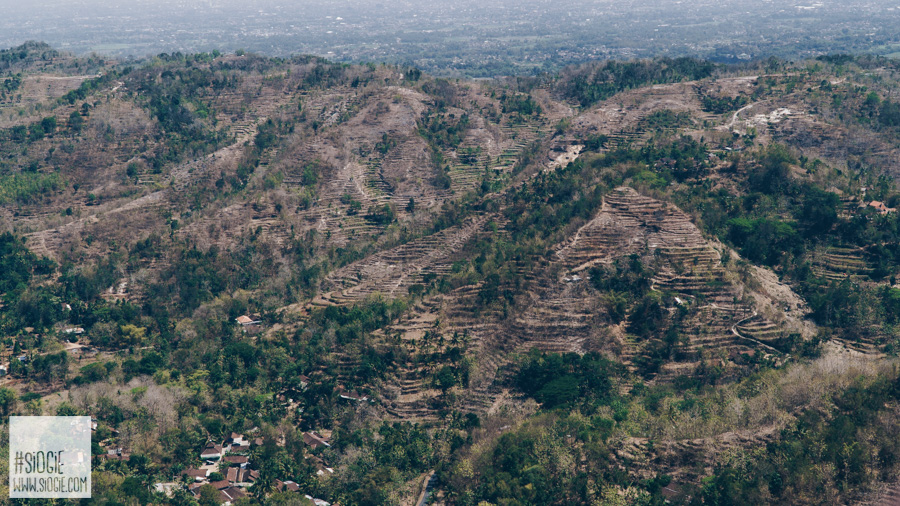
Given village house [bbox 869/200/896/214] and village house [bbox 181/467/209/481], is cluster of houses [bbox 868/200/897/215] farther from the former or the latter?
village house [bbox 181/467/209/481]

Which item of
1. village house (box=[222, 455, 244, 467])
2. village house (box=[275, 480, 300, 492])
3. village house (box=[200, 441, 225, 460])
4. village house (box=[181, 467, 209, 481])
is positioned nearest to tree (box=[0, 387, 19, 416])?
village house (box=[200, 441, 225, 460])

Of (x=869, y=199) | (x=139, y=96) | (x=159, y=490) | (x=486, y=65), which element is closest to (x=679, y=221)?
(x=869, y=199)

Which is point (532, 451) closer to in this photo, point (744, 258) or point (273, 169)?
point (744, 258)

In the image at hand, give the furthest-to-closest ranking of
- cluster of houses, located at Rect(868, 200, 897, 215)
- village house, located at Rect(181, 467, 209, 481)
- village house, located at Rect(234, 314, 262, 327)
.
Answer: village house, located at Rect(234, 314, 262, 327)
cluster of houses, located at Rect(868, 200, 897, 215)
village house, located at Rect(181, 467, 209, 481)

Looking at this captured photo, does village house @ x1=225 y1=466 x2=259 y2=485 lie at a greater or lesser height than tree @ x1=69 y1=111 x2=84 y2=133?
lesser

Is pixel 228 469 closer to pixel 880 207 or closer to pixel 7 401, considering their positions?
pixel 7 401

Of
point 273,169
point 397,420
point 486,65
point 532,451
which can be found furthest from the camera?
point 486,65

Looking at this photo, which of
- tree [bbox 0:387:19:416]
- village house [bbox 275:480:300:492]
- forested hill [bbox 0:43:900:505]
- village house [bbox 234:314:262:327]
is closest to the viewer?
forested hill [bbox 0:43:900:505]

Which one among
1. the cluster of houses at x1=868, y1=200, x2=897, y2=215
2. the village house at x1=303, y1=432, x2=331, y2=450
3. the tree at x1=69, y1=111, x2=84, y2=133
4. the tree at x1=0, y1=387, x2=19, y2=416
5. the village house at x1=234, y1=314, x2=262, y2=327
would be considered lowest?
the village house at x1=303, y1=432, x2=331, y2=450

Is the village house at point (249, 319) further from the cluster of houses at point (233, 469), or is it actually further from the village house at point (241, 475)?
the village house at point (241, 475)
